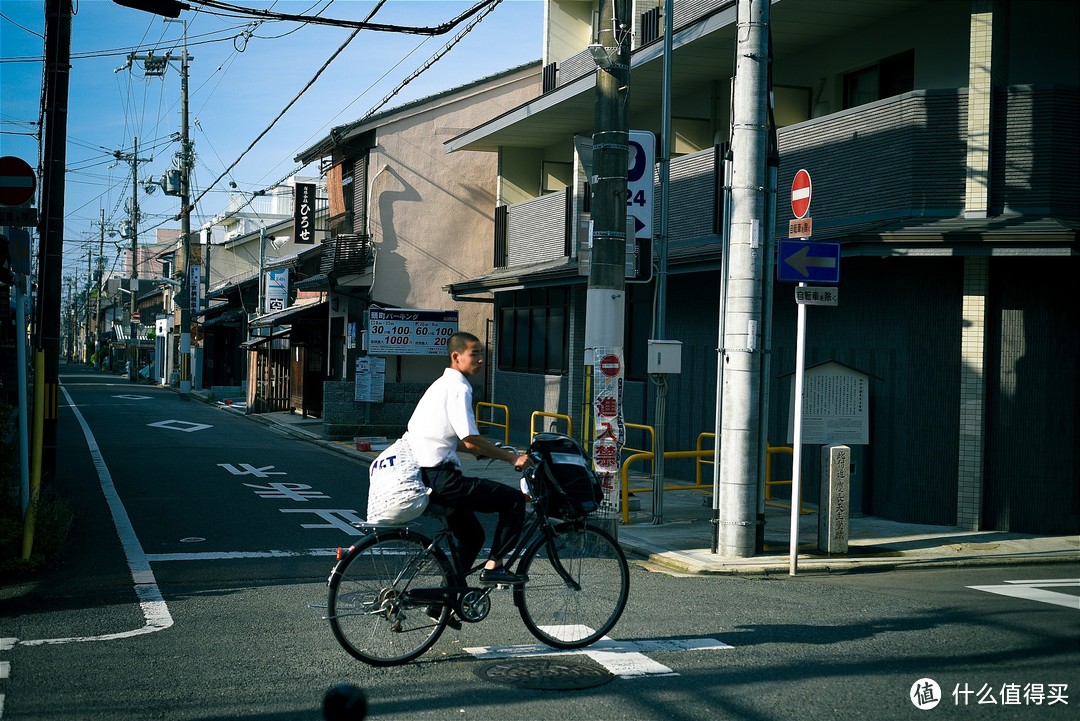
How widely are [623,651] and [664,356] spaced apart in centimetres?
588

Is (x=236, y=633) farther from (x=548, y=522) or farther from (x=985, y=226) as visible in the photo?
(x=985, y=226)

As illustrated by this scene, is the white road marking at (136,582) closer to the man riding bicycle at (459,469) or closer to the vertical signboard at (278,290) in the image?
the man riding bicycle at (459,469)

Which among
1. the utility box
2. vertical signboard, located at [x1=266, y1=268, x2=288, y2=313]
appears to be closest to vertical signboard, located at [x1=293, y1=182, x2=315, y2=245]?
vertical signboard, located at [x1=266, y1=268, x2=288, y2=313]

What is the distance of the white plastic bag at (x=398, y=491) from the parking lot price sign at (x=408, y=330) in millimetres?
19520

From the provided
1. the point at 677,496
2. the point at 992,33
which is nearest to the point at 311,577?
the point at 677,496

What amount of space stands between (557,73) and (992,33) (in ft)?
40.1

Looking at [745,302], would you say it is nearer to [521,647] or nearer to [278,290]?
[521,647]

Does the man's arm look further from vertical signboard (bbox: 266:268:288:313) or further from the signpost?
vertical signboard (bbox: 266:268:288:313)

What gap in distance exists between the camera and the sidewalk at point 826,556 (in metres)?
9.69

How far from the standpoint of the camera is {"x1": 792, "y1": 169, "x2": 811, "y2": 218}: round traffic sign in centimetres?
959

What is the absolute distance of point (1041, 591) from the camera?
27.9ft

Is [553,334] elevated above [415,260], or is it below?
below

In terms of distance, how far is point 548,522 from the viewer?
6453 millimetres
